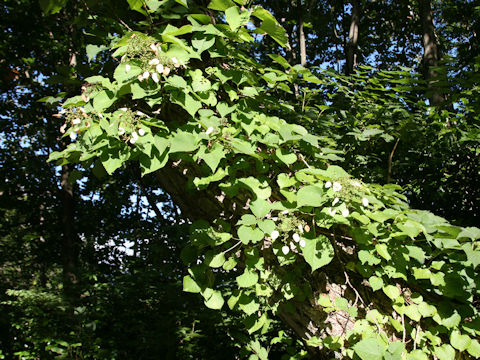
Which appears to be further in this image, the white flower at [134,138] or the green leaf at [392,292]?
the green leaf at [392,292]

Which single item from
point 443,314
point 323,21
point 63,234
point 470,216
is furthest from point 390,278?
point 323,21

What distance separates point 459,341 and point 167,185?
151cm

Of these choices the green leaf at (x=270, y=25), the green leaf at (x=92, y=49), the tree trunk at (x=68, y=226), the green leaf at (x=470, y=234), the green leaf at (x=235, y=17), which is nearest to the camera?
the green leaf at (x=470, y=234)

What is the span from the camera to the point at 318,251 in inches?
55.5

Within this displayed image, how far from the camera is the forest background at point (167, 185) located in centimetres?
176

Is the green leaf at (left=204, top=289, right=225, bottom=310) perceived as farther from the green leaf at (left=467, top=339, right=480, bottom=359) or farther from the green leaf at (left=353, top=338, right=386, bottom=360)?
the green leaf at (left=467, top=339, right=480, bottom=359)

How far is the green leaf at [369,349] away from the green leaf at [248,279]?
0.49 m

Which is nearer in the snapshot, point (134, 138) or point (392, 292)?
point (134, 138)

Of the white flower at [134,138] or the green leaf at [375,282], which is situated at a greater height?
the white flower at [134,138]

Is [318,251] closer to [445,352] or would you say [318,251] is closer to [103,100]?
[445,352]

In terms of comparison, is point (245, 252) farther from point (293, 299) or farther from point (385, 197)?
point (385, 197)

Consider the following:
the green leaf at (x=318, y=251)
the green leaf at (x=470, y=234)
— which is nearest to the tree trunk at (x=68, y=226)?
the green leaf at (x=318, y=251)

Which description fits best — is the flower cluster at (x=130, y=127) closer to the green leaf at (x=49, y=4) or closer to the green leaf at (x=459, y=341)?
the green leaf at (x=49, y=4)

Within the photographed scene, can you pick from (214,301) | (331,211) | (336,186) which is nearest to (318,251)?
(331,211)
